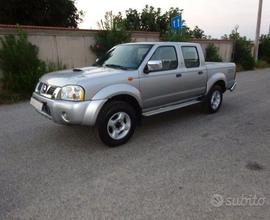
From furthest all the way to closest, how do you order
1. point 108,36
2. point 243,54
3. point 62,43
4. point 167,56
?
1. point 243,54
2. point 108,36
3. point 62,43
4. point 167,56

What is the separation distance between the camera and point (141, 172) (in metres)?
3.62

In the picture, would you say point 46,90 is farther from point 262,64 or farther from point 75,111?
point 262,64

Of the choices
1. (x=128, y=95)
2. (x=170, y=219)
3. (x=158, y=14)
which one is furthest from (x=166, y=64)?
(x=158, y=14)

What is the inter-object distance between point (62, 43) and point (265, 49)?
19312 millimetres

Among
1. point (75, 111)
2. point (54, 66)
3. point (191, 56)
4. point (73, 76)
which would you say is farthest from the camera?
point (54, 66)

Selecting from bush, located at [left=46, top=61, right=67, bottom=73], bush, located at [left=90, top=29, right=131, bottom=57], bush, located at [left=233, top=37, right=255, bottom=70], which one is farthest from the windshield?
bush, located at [left=233, top=37, right=255, bottom=70]

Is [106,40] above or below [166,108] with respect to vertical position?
above

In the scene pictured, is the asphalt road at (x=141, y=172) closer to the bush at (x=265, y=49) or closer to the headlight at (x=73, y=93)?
the headlight at (x=73, y=93)

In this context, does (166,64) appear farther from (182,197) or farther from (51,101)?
(182,197)

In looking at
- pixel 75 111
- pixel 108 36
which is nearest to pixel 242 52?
pixel 108 36

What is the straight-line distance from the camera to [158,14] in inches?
766

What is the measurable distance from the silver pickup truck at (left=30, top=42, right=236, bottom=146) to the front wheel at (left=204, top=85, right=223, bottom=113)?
0.15 metres

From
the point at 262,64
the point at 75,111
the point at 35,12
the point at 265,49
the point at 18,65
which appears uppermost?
the point at 35,12

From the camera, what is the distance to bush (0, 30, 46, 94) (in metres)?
8.06
